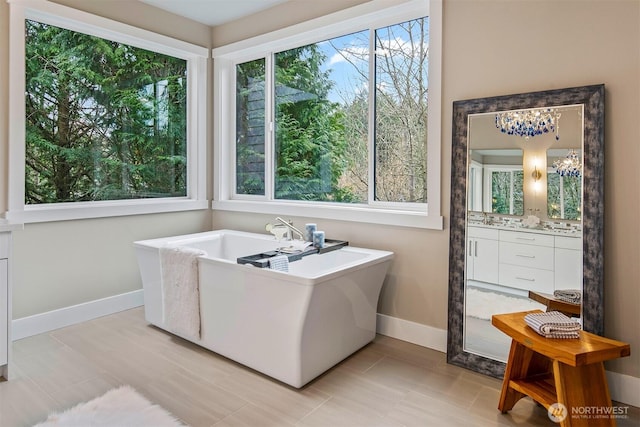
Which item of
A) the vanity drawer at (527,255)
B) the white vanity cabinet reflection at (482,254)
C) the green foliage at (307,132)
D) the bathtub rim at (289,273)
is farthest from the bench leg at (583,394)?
the green foliage at (307,132)

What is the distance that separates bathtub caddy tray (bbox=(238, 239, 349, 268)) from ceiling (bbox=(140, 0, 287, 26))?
2.16 m

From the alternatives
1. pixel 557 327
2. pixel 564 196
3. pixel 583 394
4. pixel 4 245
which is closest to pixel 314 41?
pixel 564 196

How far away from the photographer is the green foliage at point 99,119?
3.18m

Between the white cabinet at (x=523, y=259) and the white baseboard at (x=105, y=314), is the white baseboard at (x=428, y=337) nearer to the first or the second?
the white baseboard at (x=105, y=314)

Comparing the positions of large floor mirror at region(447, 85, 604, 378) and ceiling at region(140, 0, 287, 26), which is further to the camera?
ceiling at region(140, 0, 287, 26)

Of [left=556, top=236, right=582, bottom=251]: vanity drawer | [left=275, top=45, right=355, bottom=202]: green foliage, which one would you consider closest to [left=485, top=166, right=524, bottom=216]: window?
[left=556, top=236, right=582, bottom=251]: vanity drawer

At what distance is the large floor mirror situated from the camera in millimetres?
2207

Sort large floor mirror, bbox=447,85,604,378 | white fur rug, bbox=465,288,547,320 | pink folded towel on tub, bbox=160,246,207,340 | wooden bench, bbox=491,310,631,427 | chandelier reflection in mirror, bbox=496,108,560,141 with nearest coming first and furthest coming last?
wooden bench, bbox=491,310,631,427, large floor mirror, bbox=447,85,604,378, chandelier reflection in mirror, bbox=496,108,560,141, white fur rug, bbox=465,288,547,320, pink folded towel on tub, bbox=160,246,207,340

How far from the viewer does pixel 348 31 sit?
337 cm

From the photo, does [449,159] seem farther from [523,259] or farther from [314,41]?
[314,41]

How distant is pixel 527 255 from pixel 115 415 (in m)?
2.33

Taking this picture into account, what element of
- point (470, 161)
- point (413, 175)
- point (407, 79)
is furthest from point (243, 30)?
point (470, 161)

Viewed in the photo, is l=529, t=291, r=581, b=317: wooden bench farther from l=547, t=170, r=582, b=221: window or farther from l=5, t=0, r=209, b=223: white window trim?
l=5, t=0, r=209, b=223: white window trim

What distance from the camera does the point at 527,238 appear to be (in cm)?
242
